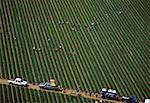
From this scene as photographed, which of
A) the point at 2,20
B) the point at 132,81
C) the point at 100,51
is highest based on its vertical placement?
the point at 2,20

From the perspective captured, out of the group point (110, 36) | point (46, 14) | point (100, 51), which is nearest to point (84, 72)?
point (100, 51)

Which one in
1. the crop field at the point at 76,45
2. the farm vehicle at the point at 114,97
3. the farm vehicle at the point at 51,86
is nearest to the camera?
the farm vehicle at the point at 114,97

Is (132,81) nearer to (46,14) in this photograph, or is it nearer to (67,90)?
(67,90)

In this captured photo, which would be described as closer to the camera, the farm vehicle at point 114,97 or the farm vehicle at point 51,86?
the farm vehicle at point 114,97

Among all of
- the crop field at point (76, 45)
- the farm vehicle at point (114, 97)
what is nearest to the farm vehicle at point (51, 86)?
the crop field at point (76, 45)

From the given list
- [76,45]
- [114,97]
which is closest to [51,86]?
[114,97]

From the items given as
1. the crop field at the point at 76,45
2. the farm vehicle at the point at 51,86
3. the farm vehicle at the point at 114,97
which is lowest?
the farm vehicle at the point at 114,97

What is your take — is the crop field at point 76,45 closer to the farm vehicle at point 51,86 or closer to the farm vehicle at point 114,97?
the farm vehicle at point 51,86

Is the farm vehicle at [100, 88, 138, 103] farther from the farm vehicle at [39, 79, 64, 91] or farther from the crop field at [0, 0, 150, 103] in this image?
the farm vehicle at [39, 79, 64, 91]
